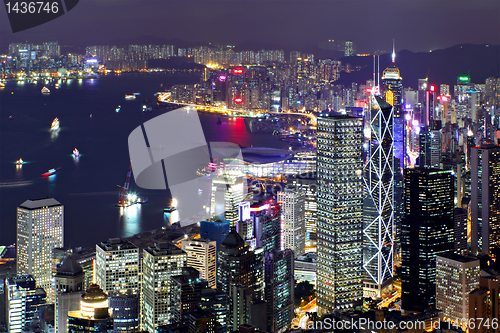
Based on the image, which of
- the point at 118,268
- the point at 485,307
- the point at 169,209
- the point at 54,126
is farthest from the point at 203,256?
the point at 54,126

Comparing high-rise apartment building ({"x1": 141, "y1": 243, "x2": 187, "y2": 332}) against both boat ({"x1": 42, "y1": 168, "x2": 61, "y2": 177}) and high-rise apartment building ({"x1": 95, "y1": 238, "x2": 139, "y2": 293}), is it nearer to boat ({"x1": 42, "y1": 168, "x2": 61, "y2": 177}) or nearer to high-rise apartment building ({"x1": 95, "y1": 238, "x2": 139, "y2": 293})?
→ high-rise apartment building ({"x1": 95, "y1": 238, "x2": 139, "y2": 293})

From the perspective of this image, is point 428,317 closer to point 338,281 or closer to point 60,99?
point 338,281

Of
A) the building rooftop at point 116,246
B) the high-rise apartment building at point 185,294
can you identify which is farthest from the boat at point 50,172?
the high-rise apartment building at point 185,294

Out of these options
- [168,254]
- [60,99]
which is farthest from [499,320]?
[60,99]

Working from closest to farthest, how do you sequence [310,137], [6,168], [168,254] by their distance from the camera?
[168,254] < [6,168] < [310,137]

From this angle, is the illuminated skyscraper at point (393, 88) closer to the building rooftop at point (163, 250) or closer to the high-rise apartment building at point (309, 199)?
the high-rise apartment building at point (309, 199)

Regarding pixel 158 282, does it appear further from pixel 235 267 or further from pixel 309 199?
pixel 309 199
